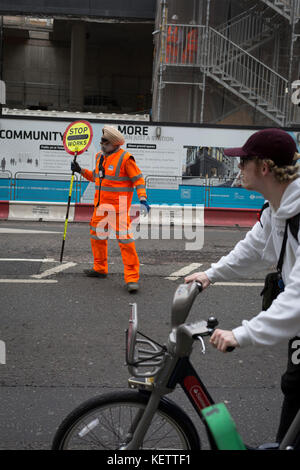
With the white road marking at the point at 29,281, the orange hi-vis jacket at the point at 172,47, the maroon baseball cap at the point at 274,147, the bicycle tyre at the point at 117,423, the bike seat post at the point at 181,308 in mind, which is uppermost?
the orange hi-vis jacket at the point at 172,47

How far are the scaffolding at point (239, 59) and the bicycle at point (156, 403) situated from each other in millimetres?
16964

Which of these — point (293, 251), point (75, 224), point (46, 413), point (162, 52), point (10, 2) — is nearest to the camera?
point (293, 251)

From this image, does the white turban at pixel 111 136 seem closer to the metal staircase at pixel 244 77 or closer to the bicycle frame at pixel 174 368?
the bicycle frame at pixel 174 368

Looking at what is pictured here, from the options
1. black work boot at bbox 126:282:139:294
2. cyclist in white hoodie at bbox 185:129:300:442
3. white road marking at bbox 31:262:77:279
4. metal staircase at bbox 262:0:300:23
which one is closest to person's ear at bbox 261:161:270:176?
cyclist in white hoodie at bbox 185:129:300:442

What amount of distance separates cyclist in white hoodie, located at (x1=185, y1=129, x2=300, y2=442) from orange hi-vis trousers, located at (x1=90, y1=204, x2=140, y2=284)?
13.6 ft

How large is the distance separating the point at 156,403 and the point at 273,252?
960 millimetres

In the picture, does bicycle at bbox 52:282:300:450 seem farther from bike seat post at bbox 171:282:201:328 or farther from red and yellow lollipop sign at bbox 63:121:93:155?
red and yellow lollipop sign at bbox 63:121:93:155

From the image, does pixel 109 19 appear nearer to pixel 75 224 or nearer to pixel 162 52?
pixel 162 52

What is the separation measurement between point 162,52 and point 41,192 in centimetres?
791

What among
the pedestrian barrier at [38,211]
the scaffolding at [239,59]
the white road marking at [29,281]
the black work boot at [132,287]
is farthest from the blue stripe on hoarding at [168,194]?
the black work boot at [132,287]

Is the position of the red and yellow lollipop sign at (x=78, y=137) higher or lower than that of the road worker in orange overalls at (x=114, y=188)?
higher

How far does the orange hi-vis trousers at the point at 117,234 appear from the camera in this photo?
22.8 feet
